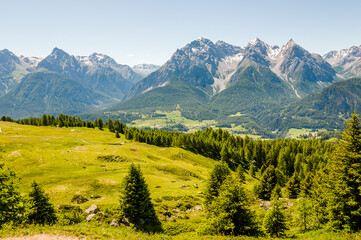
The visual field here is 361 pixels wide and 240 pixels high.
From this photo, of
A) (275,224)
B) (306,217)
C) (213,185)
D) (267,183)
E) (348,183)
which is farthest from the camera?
(267,183)

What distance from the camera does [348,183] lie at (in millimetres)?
27797

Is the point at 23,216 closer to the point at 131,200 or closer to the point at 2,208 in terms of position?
the point at 2,208

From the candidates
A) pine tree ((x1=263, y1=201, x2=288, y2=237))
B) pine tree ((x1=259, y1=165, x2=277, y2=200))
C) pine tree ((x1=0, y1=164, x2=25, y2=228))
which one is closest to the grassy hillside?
pine tree ((x1=0, y1=164, x2=25, y2=228))

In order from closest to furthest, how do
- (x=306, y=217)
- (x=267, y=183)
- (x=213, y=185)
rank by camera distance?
1. (x=306, y=217)
2. (x=213, y=185)
3. (x=267, y=183)

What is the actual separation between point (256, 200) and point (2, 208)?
6189 centimetres

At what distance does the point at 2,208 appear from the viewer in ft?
89.6

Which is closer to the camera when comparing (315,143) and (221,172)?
(221,172)

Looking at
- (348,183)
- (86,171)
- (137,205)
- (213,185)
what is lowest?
(86,171)

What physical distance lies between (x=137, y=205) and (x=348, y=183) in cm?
3403

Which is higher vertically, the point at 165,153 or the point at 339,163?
the point at 339,163

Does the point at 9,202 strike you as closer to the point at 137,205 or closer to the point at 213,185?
the point at 137,205

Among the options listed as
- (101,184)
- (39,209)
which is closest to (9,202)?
(39,209)

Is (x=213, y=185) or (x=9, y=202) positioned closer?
(x=9, y=202)

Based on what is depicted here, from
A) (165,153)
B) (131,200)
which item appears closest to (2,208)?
(131,200)
